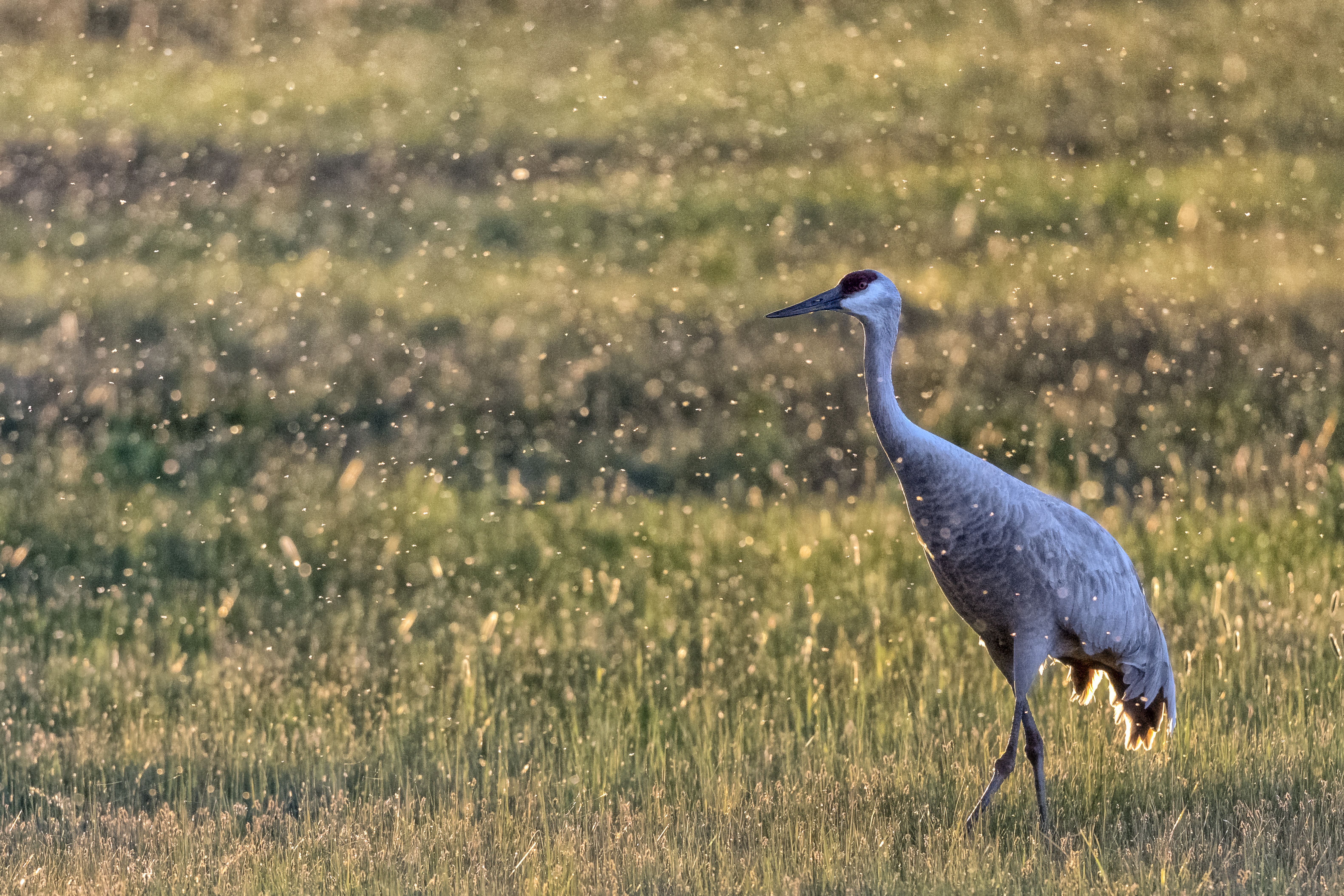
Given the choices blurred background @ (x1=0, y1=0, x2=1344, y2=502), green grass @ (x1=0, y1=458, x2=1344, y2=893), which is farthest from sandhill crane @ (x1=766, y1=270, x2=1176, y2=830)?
blurred background @ (x1=0, y1=0, x2=1344, y2=502)

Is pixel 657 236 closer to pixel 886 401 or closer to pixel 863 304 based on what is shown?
pixel 863 304

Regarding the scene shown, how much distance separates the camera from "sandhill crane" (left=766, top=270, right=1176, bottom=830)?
482 cm

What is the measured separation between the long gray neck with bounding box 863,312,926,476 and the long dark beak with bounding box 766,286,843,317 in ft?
0.43

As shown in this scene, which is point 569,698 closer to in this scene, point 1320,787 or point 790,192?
point 1320,787

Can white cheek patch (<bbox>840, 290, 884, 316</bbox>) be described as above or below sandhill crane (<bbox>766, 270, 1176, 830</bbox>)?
above

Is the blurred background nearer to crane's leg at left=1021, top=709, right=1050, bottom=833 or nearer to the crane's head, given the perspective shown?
crane's leg at left=1021, top=709, right=1050, bottom=833

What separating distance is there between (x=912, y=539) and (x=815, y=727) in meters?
2.02

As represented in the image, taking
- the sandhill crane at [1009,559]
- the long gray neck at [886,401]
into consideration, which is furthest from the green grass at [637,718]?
the long gray neck at [886,401]

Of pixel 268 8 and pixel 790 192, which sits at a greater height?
pixel 268 8

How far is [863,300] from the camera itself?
4.87 meters

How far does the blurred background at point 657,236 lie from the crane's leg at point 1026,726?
12.1ft

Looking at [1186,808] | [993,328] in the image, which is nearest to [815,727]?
[1186,808]

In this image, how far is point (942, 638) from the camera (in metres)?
6.41

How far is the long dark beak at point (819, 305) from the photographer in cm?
492
